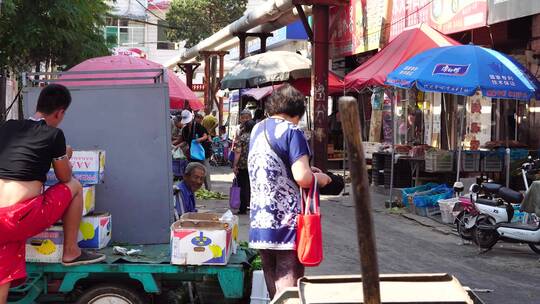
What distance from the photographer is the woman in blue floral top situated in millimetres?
4758

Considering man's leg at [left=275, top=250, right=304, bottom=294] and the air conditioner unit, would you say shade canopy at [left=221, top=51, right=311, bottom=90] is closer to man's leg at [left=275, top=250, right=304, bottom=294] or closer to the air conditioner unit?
the air conditioner unit

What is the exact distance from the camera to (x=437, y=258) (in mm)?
9195

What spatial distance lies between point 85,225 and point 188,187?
4.26 feet

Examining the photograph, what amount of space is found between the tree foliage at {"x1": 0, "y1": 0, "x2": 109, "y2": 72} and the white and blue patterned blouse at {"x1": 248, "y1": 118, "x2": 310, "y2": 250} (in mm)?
8375

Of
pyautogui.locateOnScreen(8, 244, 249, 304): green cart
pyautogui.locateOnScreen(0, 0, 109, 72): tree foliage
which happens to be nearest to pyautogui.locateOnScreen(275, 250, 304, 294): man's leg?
pyautogui.locateOnScreen(8, 244, 249, 304): green cart

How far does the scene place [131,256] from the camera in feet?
18.8

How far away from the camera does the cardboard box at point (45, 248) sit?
214 inches

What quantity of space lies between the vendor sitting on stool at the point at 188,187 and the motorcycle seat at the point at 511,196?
4523mm

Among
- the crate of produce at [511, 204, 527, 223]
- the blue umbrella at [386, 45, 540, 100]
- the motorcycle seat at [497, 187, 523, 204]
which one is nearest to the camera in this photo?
the motorcycle seat at [497, 187, 523, 204]

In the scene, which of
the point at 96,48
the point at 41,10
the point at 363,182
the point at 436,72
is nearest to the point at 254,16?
the point at 96,48

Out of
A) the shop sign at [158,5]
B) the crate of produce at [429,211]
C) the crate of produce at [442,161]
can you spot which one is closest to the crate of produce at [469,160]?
the crate of produce at [442,161]

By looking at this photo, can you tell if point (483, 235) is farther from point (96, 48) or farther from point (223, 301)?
point (96, 48)

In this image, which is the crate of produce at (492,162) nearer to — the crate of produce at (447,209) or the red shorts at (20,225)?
the crate of produce at (447,209)

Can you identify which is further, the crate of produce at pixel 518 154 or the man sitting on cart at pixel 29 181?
the crate of produce at pixel 518 154
